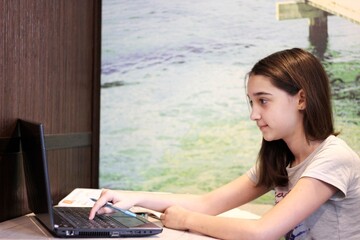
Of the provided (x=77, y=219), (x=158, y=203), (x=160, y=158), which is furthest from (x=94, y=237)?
(x=160, y=158)

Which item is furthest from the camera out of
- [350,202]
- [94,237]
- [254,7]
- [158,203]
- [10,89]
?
[254,7]

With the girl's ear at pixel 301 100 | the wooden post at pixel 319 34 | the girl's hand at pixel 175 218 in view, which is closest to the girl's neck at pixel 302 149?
the girl's ear at pixel 301 100

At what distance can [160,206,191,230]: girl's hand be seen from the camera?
1252 millimetres

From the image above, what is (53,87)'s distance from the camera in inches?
63.7

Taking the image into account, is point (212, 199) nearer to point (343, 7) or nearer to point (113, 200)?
point (113, 200)

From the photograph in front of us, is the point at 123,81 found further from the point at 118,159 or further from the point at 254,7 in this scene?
the point at 254,7

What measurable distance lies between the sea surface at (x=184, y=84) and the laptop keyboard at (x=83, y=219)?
70cm

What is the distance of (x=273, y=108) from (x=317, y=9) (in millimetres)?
776

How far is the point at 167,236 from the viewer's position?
118 cm

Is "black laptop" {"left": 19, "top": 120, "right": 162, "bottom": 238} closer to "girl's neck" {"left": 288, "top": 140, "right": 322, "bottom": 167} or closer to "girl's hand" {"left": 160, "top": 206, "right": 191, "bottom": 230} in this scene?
"girl's hand" {"left": 160, "top": 206, "right": 191, "bottom": 230}

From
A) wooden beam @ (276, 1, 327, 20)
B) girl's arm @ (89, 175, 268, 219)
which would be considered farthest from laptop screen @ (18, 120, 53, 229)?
wooden beam @ (276, 1, 327, 20)

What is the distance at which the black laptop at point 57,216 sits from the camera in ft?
3.59

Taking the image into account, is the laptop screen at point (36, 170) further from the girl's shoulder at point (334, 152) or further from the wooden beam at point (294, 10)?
the wooden beam at point (294, 10)

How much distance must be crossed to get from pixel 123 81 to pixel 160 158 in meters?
0.38
